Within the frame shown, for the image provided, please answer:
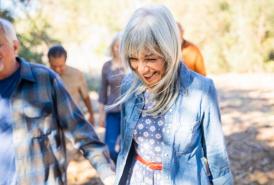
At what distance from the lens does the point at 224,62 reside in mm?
15883

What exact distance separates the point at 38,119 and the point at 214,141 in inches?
35.5

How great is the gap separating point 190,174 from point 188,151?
108 millimetres

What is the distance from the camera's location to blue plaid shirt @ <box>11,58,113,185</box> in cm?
208

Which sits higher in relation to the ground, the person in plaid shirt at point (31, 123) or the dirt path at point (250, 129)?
the person in plaid shirt at point (31, 123)

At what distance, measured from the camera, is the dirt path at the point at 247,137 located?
16.4 feet

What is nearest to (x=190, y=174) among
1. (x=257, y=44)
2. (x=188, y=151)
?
(x=188, y=151)

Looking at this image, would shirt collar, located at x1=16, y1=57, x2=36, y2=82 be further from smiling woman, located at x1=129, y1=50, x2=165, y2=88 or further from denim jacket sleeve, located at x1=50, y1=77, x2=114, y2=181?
smiling woman, located at x1=129, y1=50, x2=165, y2=88

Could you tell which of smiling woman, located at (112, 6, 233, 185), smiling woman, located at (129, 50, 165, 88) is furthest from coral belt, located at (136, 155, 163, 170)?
smiling woman, located at (129, 50, 165, 88)

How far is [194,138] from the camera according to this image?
194cm

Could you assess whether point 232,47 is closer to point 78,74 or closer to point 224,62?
point 224,62

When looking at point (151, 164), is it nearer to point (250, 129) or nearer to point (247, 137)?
point (247, 137)

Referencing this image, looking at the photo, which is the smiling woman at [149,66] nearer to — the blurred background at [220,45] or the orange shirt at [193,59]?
the blurred background at [220,45]

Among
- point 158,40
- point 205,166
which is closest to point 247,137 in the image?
point 205,166

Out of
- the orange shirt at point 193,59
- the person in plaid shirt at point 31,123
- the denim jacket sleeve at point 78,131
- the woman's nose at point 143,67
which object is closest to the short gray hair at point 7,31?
the person in plaid shirt at point 31,123
